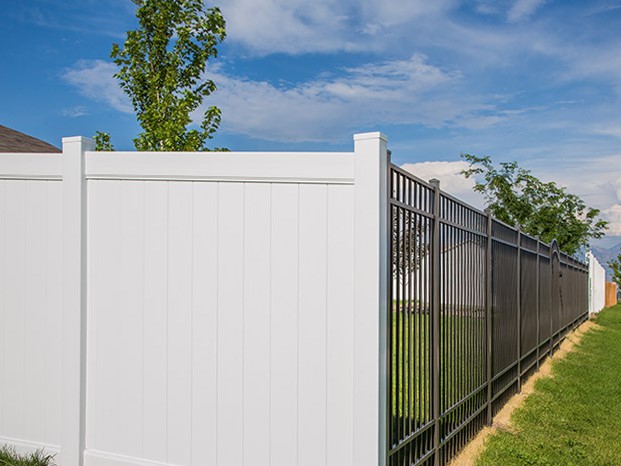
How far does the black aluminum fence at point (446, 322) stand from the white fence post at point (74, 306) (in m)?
2.30

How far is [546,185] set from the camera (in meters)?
25.4

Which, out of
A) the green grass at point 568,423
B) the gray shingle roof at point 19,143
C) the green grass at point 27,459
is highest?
the gray shingle roof at point 19,143

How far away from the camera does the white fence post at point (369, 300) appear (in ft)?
11.7

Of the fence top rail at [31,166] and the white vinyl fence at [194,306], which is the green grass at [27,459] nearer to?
the white vinyl fence at [194,306]

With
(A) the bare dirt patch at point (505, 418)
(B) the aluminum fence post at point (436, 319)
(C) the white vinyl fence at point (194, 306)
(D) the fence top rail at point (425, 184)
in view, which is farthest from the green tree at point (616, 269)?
(C) the white vinyl fence at point (194, 306)

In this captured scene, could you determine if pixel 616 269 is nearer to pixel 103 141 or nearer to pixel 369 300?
pixel 103 141

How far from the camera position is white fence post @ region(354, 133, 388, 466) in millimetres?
3553

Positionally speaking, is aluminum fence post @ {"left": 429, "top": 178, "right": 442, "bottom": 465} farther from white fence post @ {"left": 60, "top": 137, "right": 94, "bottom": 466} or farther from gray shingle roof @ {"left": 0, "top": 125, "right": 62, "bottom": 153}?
gray shingle roof @ {"left": 0, "top": 125, "right": 62, "bottom": 153}

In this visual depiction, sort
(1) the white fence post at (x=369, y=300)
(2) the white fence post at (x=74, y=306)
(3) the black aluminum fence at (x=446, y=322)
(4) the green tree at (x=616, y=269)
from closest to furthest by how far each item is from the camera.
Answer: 1. (1) the white fence post at (x=369, y=300)
2. (3) the black aluminum fence at (x=446, y=322)
3. (2) the white fence post at (x=74, y=306)
4. (4) the green tree at (x=616, y=269)

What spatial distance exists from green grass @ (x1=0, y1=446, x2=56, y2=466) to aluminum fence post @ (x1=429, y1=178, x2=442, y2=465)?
291cm

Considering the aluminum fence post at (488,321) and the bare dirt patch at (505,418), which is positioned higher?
the aluminum fence post at (488,321)

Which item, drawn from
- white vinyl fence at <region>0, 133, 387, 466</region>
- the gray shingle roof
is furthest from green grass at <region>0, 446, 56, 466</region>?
the gray shingle roof

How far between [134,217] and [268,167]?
3.79 ft

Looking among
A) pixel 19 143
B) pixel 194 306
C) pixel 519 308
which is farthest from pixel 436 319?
pixel 19 143
